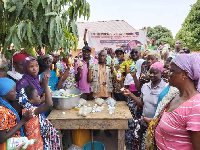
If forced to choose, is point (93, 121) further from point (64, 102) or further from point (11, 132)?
point (11, 132)

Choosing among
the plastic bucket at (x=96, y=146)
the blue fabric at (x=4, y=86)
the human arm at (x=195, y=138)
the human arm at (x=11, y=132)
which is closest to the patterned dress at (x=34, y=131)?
the human arm at (x=11, y=132)

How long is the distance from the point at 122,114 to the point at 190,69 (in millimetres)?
1381

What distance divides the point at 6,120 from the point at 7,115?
5 cm

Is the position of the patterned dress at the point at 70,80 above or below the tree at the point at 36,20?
below

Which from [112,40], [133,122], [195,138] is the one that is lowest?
[133,122]

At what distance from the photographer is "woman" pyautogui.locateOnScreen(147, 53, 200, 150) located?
117cm

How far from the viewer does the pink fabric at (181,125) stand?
116cm

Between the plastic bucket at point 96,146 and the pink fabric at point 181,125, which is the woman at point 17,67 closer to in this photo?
the plastic bucket at point 96,146

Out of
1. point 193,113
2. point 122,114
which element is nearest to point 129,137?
point 122,114

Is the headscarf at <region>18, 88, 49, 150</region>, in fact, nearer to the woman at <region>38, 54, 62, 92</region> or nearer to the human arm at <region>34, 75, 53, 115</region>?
the human arm at <region>34, 75, 53, 115</region>

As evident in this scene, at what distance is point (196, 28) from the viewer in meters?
12.3

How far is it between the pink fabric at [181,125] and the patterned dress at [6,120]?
1.34 m

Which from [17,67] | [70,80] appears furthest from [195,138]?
[70,80]

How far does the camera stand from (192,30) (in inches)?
500
